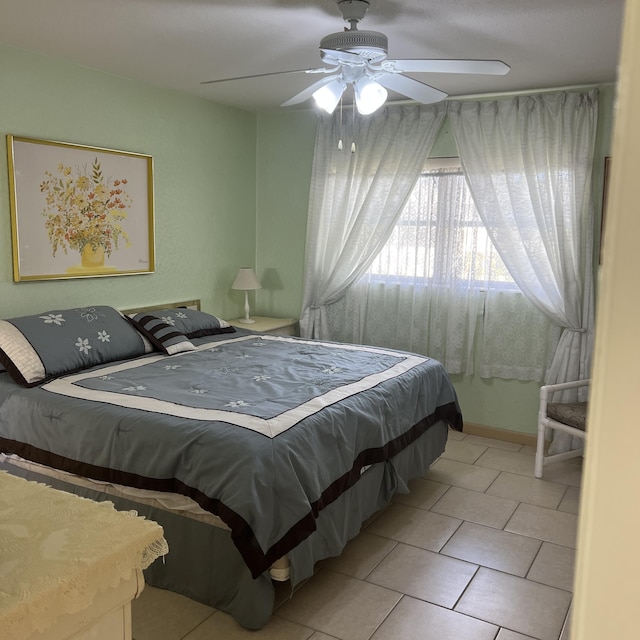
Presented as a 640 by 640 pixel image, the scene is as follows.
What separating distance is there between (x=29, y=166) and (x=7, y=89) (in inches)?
16.4

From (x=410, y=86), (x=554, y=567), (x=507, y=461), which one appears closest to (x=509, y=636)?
(x=554, y=567)

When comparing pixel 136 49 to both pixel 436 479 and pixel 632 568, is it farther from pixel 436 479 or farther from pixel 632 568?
pixel 632 568

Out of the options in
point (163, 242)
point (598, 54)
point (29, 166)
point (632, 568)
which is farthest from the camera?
point (163, 242)

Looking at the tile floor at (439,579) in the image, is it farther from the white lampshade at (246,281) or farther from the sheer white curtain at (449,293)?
the white lampshade at (246,281)

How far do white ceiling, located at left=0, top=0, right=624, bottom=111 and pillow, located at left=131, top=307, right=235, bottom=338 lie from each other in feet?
5.02

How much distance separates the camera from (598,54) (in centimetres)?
331

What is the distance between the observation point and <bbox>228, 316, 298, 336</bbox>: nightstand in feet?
16.1

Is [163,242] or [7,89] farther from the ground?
[7,89]

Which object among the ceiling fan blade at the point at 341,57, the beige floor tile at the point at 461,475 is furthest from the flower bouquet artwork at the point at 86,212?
the beige floor tile at the point at 461,475

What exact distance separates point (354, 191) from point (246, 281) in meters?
1.13

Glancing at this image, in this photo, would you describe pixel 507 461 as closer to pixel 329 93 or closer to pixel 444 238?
pixel 444 238

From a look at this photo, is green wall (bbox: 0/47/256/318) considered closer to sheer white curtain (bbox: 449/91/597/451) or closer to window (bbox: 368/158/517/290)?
window (bbox: 368/158/517/290)

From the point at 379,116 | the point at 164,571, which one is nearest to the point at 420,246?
the point at 379,116

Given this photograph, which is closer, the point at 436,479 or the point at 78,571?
the point at 78,571
